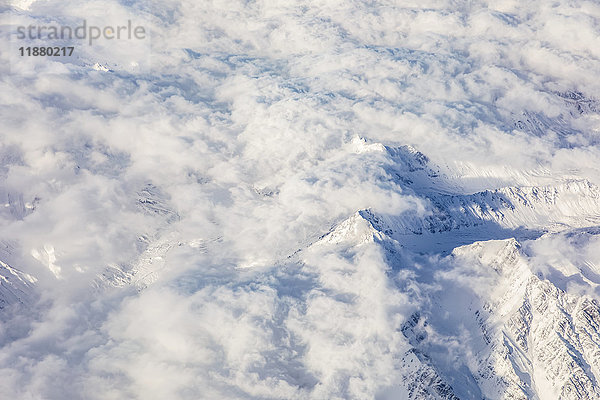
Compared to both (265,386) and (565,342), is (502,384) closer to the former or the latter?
(565,342)

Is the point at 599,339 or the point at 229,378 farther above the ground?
the point at 599,339

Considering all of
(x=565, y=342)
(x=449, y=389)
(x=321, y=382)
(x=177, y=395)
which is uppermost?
(x=565, y=342)

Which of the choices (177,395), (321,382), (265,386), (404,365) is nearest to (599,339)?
(404,365)

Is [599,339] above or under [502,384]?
above

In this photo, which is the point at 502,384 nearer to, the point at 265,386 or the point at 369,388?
the point at 369,388

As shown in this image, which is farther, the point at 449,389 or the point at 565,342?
the point at 565,342

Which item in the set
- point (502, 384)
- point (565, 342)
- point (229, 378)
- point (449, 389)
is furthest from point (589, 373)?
point (229, 378)

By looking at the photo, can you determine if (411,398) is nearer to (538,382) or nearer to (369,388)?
(369,388)

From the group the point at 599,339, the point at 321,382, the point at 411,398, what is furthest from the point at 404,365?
the point at 599,339

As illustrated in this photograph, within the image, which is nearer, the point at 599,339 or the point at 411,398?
the point at 411,398
